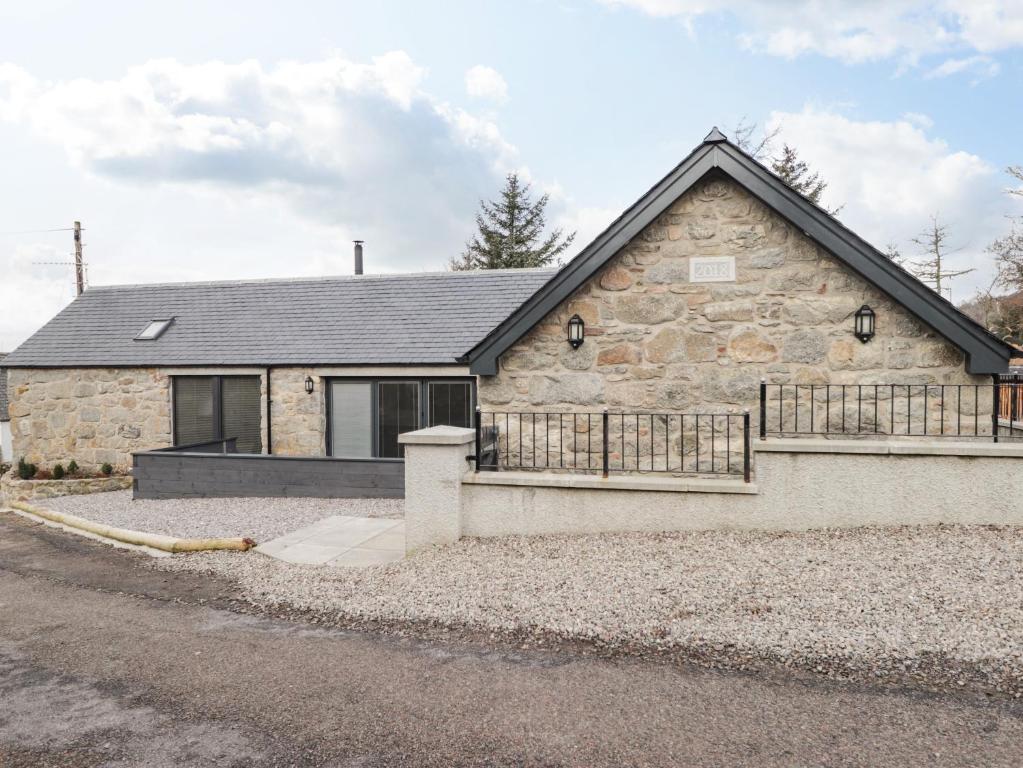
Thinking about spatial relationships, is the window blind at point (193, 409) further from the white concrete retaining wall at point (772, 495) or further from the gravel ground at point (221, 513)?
the white concrete retaining wall at point (772, 495)

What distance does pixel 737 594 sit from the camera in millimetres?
4969

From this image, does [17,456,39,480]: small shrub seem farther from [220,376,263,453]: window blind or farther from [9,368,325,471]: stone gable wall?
[220,376,263,453]: window blind

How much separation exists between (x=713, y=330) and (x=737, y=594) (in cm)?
409

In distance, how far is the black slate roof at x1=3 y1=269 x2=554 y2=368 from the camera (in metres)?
13.5

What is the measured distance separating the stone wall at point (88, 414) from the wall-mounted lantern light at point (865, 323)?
14.5 metres

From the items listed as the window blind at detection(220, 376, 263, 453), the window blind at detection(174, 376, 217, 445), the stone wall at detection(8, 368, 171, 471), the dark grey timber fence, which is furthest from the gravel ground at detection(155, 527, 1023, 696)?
the stone wall at detection(8, 368, 171, 471)

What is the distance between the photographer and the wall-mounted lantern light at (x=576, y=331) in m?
8.38

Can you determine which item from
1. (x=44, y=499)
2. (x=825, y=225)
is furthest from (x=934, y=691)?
(x=44, y=499)

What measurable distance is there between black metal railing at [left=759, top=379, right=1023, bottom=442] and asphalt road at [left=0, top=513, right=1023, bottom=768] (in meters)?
4.12

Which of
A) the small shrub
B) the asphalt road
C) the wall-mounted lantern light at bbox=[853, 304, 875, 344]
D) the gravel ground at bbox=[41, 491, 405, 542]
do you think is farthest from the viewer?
the small shrub

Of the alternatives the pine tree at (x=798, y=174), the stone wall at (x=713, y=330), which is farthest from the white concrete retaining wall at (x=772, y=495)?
the pine tree at (x=798, y=174)

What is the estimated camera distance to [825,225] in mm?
7402

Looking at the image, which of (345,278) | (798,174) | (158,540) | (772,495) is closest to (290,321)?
(345,278)

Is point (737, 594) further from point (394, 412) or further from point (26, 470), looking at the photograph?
point (26, 470)
